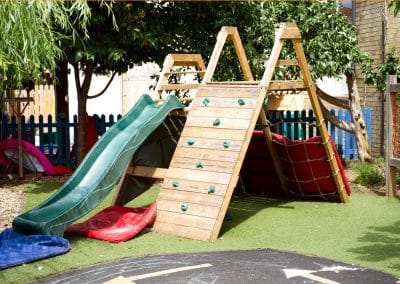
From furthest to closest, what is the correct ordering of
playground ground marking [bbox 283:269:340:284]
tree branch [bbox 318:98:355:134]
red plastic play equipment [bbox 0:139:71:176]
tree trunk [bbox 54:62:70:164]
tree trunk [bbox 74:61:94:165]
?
tree trunk [bbox 54:62:70:164] < tree branch [bbox 318:98:355:134] < tree trunk [bbox 74:61:94:165] < red plastic play equipment [bbox 0:139:71:176] < playground ground marking [bbox 283:269:340:284]

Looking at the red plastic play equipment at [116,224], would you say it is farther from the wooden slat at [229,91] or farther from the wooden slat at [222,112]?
the wooden slat at [229,91]

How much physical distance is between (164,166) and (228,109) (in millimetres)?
1385

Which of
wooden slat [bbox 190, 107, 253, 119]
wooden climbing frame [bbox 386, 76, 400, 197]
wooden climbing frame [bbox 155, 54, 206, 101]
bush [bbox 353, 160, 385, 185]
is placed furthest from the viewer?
bush [bbox 353, 160, 385, 185]

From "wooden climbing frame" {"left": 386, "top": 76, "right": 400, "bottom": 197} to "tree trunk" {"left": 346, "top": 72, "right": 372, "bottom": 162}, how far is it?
2.60m

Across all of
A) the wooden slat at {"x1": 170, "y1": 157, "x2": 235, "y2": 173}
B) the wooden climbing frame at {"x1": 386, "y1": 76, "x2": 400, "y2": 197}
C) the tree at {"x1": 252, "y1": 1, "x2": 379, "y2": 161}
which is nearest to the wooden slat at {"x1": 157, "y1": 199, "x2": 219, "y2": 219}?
the wooden slat at {"x1": 170, "y1": 157, "x2": 235, "y2": 173}

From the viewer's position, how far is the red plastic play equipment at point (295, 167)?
887 centimetres

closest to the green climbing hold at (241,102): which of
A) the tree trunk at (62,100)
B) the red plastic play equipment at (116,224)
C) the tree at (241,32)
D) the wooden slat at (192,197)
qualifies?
the wooden slat at (192,197)

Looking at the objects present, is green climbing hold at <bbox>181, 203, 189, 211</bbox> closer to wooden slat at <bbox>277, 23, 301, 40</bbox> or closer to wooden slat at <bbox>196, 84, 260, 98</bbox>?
wooden slat at <bbox>196, 84, 260, 98</bbox>

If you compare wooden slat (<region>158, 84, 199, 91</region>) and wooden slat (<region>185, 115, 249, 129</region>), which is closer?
wooden slat (<region>185, 115, 249, 129</region>)

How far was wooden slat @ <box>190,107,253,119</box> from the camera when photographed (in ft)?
24.4

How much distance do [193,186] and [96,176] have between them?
1101 mm

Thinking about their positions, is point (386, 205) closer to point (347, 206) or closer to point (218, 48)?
point (347, 206)

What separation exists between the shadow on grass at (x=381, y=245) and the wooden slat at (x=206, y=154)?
1691 millimetres

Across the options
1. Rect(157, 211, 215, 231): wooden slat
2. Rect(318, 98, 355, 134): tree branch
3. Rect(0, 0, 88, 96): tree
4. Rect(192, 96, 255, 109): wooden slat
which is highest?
Rect(0, 0, 88, 96): tree
